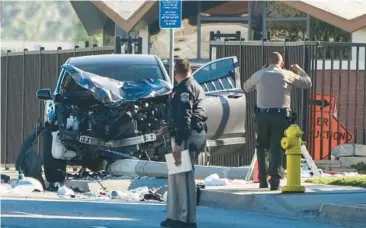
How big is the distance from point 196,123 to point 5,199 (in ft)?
13.0

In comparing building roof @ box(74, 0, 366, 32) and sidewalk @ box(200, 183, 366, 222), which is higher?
building roof @ box(74, 0, 366, 32)

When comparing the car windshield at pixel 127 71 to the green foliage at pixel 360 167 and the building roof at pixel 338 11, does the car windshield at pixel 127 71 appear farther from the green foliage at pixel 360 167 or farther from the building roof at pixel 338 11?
the building roof at pixel 338 11

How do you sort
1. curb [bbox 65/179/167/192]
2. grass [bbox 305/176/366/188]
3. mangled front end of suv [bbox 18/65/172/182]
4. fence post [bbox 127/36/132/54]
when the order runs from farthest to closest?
fence post [bbox 127/36/132/54] → mangled front end of suv [bbox 18/65/172/182] → curb [bbox 65/179/167/192] → grass [bbox 305/176/366/188]

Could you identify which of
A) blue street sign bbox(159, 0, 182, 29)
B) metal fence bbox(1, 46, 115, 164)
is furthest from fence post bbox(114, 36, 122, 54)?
blue street sign bbox(159, 0, 182, 29)

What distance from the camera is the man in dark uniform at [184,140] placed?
1255 cm

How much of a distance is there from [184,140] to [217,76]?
24.2ft

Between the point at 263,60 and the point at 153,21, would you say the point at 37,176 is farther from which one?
the point at 153,21

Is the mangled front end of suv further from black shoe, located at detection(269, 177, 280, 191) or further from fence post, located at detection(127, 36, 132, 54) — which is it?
fence post, located at detection(127, 36, 132, 54)

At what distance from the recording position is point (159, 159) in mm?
18688

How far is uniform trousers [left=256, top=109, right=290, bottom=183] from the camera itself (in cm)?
1526

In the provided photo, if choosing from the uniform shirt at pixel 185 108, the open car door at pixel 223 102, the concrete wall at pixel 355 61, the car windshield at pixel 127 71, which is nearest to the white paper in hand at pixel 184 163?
the uniform shirt at pixel 185 108

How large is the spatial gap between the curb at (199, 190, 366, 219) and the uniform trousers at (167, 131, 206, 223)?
187 centimetres

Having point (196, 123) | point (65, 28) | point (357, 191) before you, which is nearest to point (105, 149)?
point (357, 191)

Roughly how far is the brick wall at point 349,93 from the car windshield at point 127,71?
330 centimetres
